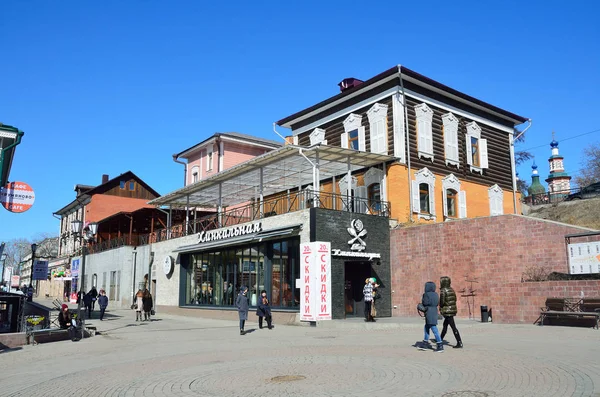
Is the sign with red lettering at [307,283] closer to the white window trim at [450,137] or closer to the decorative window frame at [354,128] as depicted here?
the decorative window frame at [354,128]

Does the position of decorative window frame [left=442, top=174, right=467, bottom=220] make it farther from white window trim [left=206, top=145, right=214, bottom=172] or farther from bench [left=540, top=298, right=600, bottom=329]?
white window trim [left=206, top=145, right=214, bottom=172]

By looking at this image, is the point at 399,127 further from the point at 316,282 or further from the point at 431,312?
the point at 431,312

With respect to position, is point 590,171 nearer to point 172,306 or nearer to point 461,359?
point 172,306

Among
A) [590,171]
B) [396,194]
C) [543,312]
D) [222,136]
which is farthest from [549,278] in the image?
[590,171]

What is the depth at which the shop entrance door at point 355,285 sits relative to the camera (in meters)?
21.8

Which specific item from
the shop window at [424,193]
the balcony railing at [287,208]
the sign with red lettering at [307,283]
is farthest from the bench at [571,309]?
the shop window at [424,193]

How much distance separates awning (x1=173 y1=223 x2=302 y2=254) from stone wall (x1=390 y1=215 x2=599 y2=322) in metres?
4.84

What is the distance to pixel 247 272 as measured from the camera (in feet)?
80.1

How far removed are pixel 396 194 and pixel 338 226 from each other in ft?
16.5

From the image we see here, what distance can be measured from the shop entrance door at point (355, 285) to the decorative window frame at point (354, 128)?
24.8 ft

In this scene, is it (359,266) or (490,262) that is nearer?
(490,262)

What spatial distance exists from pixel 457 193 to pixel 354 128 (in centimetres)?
639

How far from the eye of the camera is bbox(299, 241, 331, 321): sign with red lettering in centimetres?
1969

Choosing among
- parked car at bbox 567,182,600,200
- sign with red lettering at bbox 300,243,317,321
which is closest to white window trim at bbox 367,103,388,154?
sign with red lettering at bbox 300,243,317,321
